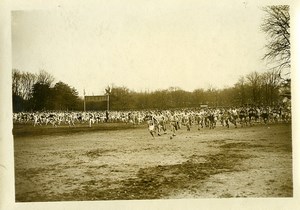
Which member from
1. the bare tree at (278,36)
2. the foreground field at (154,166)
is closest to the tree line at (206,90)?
the bare tree at (278,36)

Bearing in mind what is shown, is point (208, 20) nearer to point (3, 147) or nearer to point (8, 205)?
point (3, 147)

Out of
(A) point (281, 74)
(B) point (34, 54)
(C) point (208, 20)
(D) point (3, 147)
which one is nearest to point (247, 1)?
(C) point (208, 20)

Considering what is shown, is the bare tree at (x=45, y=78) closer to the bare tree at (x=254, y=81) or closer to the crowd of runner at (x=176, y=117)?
the crowd of runner at (x=176, y=117)

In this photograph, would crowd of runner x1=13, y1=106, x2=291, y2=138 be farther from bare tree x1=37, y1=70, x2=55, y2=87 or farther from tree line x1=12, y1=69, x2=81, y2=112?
bare tree x1=37, y1=70, x2=55, y2=87

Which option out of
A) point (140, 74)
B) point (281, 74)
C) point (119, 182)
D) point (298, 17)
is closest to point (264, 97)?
point (281, 74)

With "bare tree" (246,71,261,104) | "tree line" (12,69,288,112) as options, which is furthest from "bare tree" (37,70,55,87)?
"bare tree" (246,71,261,104)

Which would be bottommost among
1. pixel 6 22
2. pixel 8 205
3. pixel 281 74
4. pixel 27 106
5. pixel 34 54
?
pixel 8 205

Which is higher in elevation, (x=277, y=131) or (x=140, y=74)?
(x=140, y=74)

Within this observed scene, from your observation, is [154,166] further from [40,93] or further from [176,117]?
[40,93]
